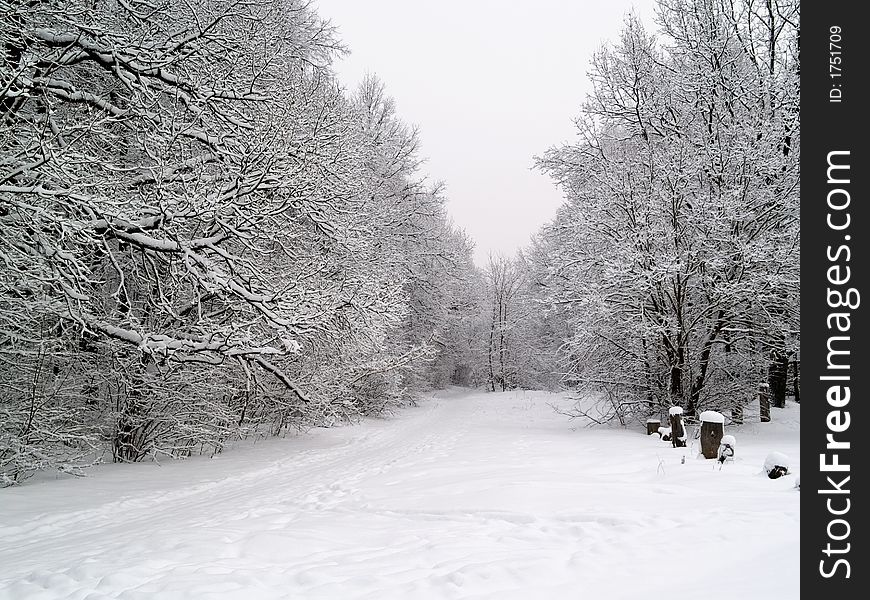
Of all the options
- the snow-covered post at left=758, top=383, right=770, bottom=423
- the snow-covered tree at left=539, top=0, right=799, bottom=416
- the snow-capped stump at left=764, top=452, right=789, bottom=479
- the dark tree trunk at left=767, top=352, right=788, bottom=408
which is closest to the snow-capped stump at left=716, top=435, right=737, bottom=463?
the snow-capped stump at left=764, top=452, right=789, bottom=479

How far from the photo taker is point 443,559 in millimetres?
3094

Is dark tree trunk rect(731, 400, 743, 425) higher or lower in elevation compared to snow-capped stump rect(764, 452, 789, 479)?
lower

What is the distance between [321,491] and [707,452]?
4984 millimetres

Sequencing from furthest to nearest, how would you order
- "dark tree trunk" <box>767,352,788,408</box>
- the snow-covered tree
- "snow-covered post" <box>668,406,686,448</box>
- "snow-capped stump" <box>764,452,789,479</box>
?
"dark tree trunk" <box>767,352,788,408</box>, the snow-covered tree, "snow-covered post" <box>668,406,686,448</box>, "snow-capped stump" <box>764,452,789,479</box>

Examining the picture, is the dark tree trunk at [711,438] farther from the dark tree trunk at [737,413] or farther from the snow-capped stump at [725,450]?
the dark tree trunk at [737,413]

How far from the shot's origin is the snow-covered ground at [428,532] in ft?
8.82
